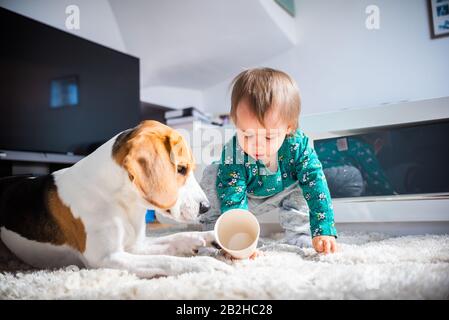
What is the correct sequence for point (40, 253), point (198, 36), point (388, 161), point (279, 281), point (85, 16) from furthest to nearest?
1. point (198, 36)
2. point (85, 16)
3. point (388, 161)
4. point (40, 253)
5. point (279, 281)

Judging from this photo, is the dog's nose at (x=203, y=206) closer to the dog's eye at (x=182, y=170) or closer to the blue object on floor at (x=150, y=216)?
the dog's eye at (x=182, y=170)

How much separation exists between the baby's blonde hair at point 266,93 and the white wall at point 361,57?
133 cm

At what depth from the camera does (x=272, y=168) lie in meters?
1.19

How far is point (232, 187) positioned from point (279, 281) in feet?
1.73

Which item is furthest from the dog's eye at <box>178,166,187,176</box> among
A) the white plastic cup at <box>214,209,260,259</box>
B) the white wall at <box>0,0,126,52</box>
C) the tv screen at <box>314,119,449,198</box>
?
the white wall at <box>0,0,126,52</box>

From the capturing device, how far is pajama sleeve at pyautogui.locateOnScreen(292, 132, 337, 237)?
0.99 metres

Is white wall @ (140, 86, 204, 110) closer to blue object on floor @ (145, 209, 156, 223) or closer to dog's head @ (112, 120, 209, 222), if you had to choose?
blue object on floor @ (145, 209, 156, 223)

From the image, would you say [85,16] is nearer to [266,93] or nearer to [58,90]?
[58,90]

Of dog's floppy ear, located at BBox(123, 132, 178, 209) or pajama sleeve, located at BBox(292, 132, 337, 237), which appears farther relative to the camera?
pajama sleeve, located at BBox(292, 132, 337, 237)

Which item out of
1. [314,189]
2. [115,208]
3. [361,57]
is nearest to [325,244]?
[314,189]

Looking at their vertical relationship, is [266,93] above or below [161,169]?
above
